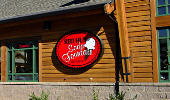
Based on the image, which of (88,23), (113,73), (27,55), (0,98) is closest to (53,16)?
(88,23)

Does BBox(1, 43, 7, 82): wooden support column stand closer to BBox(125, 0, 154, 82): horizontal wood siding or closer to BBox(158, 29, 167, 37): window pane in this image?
BBox(125, 0, 154, 82): horizontal wood siding

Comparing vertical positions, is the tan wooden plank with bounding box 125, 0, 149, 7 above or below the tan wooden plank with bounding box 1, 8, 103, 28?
above

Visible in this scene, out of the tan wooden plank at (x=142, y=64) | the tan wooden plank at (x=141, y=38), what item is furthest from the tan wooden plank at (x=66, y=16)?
the tan wooden plank at (x=142, y=64)

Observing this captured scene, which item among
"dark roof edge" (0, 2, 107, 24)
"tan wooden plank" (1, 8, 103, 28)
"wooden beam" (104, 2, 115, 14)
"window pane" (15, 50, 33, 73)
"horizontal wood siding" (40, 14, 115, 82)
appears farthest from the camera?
"window pane" (15, 50, 33, 73)

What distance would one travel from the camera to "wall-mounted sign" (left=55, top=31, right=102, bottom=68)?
870 cm

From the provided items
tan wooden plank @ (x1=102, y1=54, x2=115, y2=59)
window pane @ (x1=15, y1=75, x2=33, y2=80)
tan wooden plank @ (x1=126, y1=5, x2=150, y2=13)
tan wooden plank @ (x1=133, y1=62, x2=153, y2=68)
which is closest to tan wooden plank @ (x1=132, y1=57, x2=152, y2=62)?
tan wooden plank @ (x1=133, y1=62, x2=153, y2=68)

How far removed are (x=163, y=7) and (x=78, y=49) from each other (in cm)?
343

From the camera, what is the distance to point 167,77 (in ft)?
25.3

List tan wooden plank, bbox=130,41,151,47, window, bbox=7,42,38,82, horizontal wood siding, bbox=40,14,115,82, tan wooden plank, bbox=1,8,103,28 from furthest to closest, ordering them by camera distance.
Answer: window, bbox=7,42,38,82 < horizontal wood siding, bbox=40,14,115,82 < tan wooden plank, bbox=1,8,103,28 < tan wooden plank, bbox=130,41,151,47

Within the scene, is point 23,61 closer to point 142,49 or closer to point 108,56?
point 108,56

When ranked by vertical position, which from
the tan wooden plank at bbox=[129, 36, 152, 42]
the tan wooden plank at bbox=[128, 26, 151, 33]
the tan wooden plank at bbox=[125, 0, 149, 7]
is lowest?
the tan wooden plank at bbox=[129, 36, 152, 42]

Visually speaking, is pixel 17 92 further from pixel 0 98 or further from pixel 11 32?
pixel 11 32

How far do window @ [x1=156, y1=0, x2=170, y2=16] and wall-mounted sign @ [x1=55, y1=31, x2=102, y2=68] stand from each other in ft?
7.67

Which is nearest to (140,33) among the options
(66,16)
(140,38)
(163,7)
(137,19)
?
(140,38)
